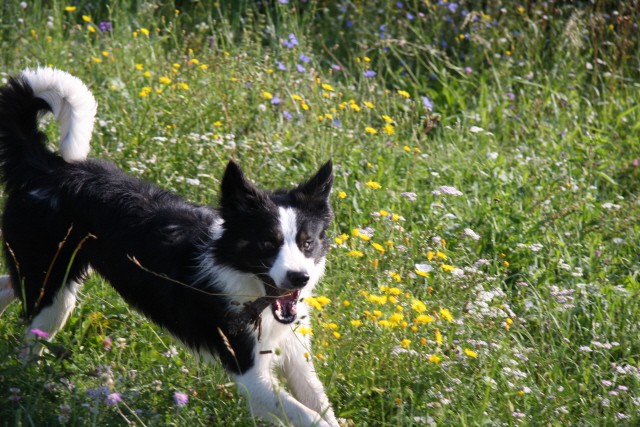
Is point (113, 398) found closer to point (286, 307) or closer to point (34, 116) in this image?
point (286, 307)

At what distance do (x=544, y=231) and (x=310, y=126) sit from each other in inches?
61.0

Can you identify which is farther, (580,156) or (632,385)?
(580,156)

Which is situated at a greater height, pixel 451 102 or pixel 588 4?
pixel 588 4

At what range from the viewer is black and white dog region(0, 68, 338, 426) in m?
3.51

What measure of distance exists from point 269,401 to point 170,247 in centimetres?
78

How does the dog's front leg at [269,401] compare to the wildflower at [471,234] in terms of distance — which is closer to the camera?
the dog's front leg at [269,401]

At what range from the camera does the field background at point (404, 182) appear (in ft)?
11.6

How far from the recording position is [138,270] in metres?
3.81

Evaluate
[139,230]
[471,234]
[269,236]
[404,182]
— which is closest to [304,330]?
[269,236]

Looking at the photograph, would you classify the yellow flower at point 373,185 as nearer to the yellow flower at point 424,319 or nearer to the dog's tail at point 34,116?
the yellow flower at point 424,319

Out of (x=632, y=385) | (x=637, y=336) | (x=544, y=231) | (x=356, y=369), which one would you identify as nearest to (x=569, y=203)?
(x=544, y=231)

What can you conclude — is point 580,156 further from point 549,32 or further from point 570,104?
point 549,32

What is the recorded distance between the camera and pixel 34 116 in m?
4.03

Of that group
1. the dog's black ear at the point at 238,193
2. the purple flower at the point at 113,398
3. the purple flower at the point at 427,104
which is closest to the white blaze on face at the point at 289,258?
the dog's black ear at the point at 238,193
